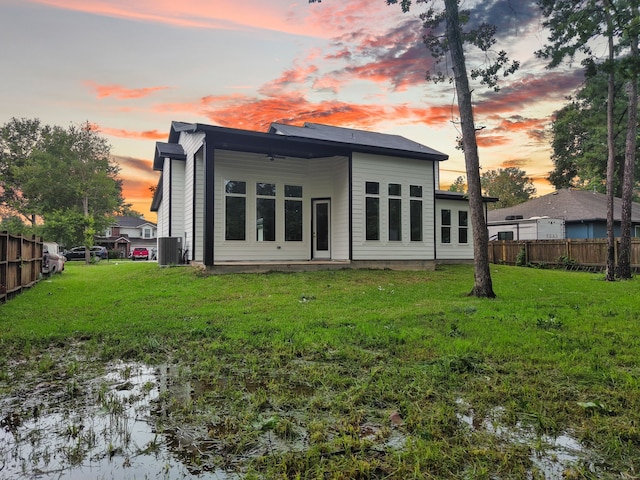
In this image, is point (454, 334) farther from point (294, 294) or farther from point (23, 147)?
point (23, 147)

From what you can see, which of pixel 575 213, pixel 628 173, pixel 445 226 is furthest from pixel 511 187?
pixel 628 173

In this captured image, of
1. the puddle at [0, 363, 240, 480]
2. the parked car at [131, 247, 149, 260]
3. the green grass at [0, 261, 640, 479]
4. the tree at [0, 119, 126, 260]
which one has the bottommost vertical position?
the puddle at [0, 363, 240, 480]

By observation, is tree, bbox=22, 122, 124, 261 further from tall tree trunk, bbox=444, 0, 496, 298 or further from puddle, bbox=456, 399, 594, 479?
puddle, bbox=456, 399, 594, 479

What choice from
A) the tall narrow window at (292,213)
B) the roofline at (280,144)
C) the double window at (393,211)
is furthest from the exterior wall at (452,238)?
the tall narrow window at (292,213)

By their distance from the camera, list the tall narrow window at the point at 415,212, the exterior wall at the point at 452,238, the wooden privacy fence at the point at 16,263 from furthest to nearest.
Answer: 1. the exterior wall at the point at 452,238
2. the tall narrow window at the point at 415,212
3. the wooden privacy fence at the point at 16,263

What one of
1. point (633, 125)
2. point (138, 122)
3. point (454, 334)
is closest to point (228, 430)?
point (454, 334)

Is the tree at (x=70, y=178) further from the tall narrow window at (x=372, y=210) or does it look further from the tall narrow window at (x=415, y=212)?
the tall narrow window at (x=415, y=212)

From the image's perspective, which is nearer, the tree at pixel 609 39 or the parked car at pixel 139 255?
the tree at pixel 609 39

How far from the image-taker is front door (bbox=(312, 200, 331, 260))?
13.9m

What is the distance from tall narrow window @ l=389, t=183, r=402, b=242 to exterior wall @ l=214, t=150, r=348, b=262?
1.76 meters

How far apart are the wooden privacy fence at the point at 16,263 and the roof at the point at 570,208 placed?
2722 centimetres

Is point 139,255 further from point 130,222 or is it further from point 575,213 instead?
point 575,213

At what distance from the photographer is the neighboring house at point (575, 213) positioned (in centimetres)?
2441

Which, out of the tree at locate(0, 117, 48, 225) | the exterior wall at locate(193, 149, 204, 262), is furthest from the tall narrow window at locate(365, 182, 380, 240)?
the tree at locate(0, 117, 48, 225)
